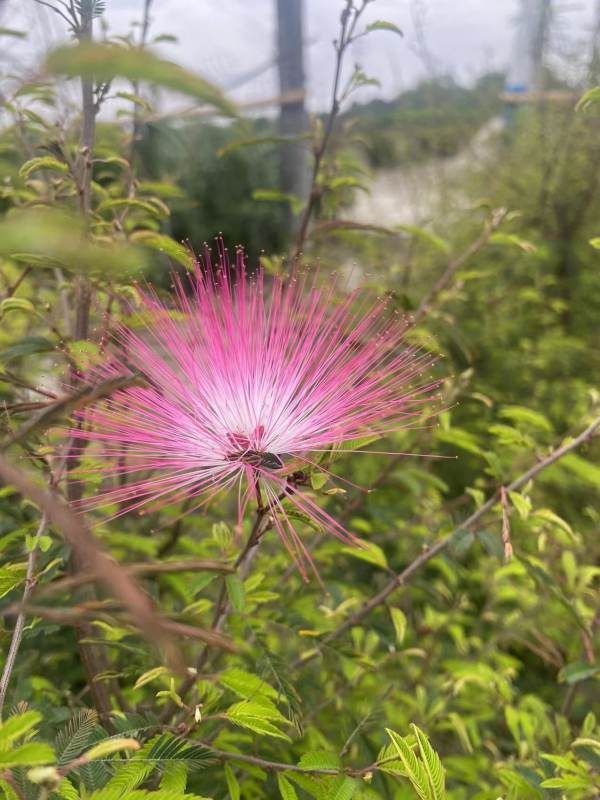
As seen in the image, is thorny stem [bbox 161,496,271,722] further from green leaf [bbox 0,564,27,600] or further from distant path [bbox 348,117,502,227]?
distant path [bbox 348,117,502,227]

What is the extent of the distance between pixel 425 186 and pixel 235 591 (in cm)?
407

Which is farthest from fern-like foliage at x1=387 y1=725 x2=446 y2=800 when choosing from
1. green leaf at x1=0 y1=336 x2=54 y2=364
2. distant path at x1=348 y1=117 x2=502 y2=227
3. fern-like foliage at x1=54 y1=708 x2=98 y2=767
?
distant path at x1=348 y1=117 x2=502 y2=227

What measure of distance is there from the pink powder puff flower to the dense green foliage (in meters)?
0.07

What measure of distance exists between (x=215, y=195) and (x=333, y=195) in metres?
4.34

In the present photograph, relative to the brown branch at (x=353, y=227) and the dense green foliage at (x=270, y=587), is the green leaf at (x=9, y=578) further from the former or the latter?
the brown branch at (x=353, y=227)

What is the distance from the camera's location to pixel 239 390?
A: 0.93 meters

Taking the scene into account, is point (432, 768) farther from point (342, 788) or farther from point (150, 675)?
point (150, 675)

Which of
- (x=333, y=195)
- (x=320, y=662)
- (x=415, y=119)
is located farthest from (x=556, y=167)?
(x=320, y=662)

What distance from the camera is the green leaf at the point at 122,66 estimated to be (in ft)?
1.06

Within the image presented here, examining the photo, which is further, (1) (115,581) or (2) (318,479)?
(2) (318,479)

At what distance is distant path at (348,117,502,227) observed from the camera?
4.13 m

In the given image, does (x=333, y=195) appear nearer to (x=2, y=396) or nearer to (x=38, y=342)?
(x=38, y=342)

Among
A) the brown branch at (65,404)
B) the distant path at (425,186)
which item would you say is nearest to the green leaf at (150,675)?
the brown branch at (65,404)

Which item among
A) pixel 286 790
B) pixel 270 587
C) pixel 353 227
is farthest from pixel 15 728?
pixel 353 227
